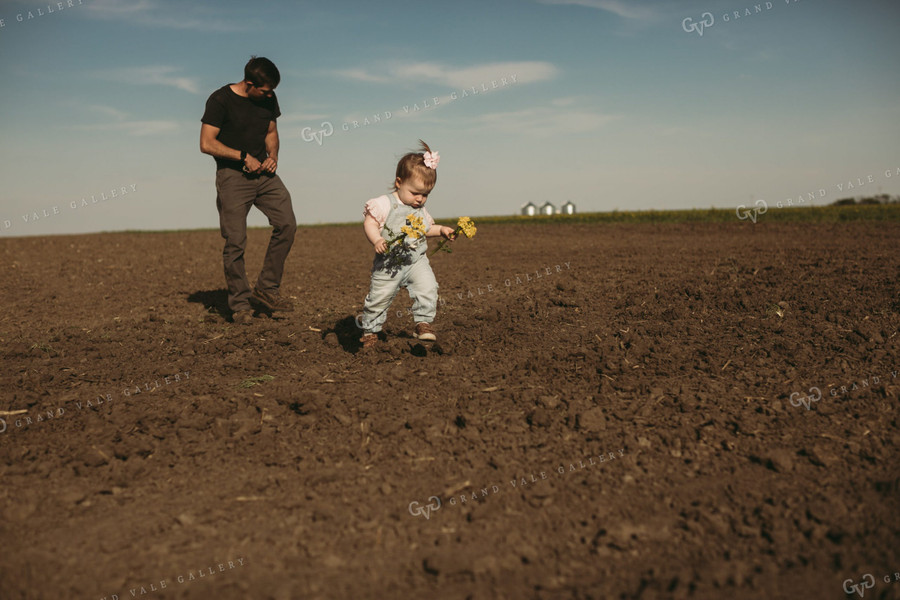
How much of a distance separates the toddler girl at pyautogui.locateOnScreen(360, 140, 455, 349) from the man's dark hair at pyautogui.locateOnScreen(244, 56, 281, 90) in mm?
2102

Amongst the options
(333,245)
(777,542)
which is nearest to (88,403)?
(777,542)

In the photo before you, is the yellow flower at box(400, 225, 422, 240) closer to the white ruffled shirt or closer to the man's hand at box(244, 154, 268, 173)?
the white ruffled shirt

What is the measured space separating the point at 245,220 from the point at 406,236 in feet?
8.07

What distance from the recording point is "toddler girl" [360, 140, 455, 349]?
15.2ft

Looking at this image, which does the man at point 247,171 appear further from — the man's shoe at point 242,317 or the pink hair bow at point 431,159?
the pink hair bow at point 431,159

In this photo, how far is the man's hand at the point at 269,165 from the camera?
20.7 ft

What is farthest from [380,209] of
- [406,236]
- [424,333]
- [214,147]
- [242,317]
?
[242,317]

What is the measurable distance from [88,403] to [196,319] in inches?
111

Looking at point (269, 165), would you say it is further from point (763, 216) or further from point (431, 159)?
point (763, 216)

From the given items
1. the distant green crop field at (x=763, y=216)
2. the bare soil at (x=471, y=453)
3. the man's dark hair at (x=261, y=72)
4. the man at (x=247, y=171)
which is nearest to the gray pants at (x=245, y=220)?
the man at (x=247, y=171)

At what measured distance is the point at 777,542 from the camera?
8.22 ft

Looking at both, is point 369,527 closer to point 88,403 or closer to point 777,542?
point 777,542

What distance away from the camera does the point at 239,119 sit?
243 inches

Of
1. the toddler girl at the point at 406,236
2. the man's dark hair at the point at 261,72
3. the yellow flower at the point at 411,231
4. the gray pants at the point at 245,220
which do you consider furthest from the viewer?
the gray pants at the point at 245,220
